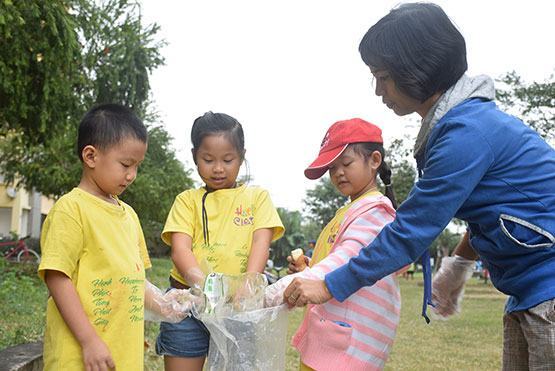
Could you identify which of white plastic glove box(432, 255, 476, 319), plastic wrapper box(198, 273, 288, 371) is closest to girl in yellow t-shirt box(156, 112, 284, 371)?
plastic wrapper box(198, 273, 288, 371)

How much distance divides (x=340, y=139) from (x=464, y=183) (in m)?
0.87

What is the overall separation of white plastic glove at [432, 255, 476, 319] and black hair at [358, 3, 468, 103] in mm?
763

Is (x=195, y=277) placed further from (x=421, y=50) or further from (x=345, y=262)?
(x=421, y=50)

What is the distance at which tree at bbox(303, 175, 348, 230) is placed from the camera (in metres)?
45.8

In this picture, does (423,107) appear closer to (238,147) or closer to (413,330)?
(238,147)

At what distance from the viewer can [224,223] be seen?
304 centimetres

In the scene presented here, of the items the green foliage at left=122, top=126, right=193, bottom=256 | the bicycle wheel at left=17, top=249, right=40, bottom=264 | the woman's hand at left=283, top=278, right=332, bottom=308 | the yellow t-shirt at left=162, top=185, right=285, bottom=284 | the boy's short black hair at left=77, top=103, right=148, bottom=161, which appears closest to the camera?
the woman's hand at left=283, top=278, right=332, bottom=308

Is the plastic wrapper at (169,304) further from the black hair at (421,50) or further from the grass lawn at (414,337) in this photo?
the grass lawn at (414,337)

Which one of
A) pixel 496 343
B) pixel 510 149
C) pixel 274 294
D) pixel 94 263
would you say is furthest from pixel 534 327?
pixel 496 343

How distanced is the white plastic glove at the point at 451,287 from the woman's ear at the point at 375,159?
474mm

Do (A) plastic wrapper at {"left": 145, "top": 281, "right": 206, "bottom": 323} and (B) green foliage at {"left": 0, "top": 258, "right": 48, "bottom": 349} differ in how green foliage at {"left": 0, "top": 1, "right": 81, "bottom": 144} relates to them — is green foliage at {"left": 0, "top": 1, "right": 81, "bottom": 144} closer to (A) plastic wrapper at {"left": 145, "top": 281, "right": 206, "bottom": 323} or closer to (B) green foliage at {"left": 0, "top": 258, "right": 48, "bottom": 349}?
(B) green foliage at {"left": 0, "top": 258, "right": 48, "bottom": 349}

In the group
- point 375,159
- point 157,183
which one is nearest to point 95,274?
point 375,159

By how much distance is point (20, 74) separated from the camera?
7.64 m

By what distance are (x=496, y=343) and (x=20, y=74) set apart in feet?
20.1
